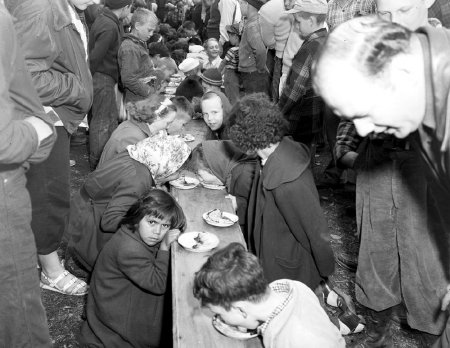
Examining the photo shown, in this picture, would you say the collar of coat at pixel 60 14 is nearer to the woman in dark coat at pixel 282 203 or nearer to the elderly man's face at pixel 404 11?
the woman in dark coat at pixel 282 203

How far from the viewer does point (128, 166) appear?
3920 millimetres

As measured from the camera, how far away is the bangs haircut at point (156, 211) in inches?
127

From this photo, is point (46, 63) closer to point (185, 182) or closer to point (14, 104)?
point (14, 104)

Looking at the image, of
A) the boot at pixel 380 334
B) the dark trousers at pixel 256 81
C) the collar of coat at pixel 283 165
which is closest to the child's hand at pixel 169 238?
the collar of coat at pixel 283 165

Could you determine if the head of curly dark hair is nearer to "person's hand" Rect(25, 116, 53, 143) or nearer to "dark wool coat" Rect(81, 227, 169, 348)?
"dark wool coat" Rect(81, 227, 169, 348)

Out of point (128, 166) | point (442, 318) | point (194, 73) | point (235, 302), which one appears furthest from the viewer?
point (194, 73)

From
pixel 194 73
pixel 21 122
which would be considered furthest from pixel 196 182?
pixel 194 73

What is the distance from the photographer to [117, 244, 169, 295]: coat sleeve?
3.20 m

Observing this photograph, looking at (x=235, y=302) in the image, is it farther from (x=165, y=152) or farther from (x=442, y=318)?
(x=165, y=152)

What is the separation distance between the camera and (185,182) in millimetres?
4266

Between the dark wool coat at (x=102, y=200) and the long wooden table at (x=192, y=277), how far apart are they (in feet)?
1.15

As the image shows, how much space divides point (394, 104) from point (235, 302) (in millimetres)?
1050

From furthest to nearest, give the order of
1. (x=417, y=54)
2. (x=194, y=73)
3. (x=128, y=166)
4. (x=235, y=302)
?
1. (x=194, y=73)
2. (x=128, y=166)
3. (x=235, y=302)
4. (x=417, y=54)

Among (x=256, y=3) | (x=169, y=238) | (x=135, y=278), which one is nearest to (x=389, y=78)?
(x=169, y=238)
